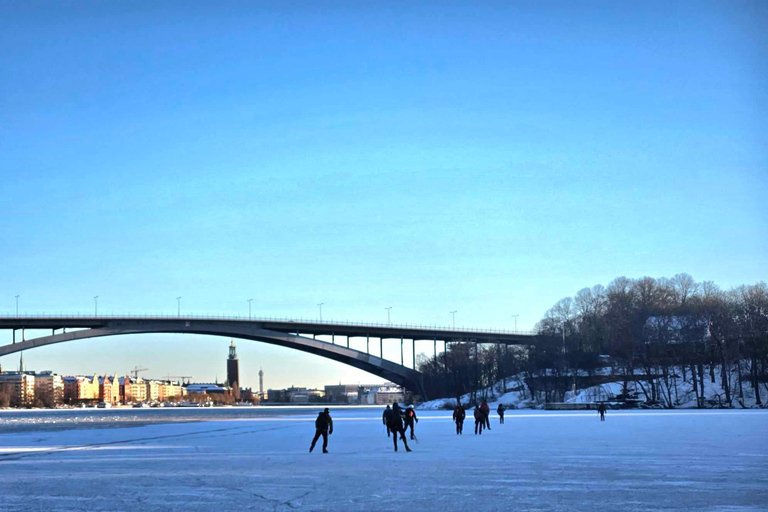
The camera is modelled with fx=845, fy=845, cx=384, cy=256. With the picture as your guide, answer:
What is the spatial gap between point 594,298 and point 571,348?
28.7 meters

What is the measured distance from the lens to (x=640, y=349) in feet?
317

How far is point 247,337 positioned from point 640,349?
2259 inches

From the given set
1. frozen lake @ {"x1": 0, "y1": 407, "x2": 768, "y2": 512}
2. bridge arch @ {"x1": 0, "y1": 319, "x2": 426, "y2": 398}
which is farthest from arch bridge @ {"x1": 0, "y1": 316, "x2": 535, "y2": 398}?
frozen lake @ {"x1": 0, "y1": 407, "x2": 768, "y2": 512}

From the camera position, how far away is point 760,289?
107812 mm

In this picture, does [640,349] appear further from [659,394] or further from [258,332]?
[258,332]

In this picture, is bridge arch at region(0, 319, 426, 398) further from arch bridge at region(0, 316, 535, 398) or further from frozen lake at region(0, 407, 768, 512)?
frozen lake at region(0, 407, 768, 512)

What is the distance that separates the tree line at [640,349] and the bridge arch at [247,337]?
603cm

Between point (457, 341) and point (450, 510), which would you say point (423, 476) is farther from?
point (457, 341)

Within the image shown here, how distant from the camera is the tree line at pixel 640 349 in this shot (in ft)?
298

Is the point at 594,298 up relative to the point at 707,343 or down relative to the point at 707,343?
up

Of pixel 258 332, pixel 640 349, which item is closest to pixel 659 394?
pixel 640 349

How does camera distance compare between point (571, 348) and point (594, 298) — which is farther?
point (594, 298)

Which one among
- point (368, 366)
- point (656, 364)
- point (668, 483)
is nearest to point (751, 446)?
point (668, 483)

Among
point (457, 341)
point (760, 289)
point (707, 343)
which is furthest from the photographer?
point (457, 341)
